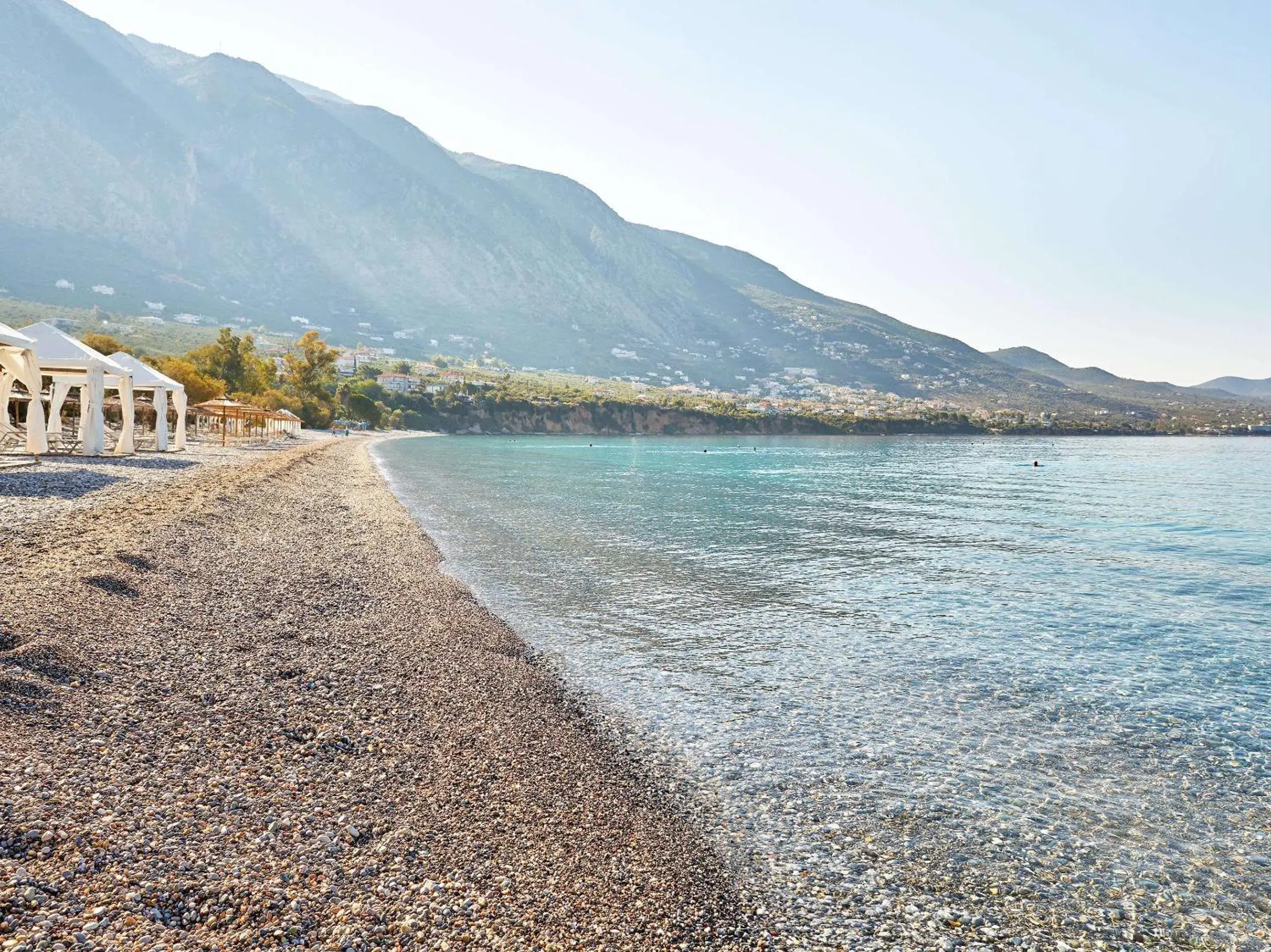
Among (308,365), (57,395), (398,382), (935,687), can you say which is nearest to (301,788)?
(935,687)

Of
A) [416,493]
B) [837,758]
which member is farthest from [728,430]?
[837,758]

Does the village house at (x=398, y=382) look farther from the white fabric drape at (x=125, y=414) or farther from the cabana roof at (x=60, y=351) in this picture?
the cabana roof at (x=60, y=351)

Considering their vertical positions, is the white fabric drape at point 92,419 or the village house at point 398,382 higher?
the village house at point 398,382

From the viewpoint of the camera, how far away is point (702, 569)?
21.5 m

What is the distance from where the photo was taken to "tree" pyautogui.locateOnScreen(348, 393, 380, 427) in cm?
12950

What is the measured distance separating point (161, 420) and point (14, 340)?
20.5 meters

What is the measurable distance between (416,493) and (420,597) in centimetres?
2473

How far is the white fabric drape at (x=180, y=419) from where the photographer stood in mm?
41987

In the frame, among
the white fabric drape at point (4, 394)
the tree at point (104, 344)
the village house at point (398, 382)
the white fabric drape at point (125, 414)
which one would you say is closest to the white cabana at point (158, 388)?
the white fabric drape at point (125, 414)

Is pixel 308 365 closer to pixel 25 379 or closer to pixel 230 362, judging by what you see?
pixel 230 362

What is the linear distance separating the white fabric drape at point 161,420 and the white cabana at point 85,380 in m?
3.31

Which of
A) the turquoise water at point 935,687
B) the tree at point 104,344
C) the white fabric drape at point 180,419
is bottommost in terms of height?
the turquoise water at point 935,687

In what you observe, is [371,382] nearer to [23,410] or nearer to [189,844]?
[23,410]

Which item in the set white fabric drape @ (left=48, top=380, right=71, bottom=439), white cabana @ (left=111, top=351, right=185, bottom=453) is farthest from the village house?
white fabric drape @ (left=48, top=380, right=71, bottom=439)
